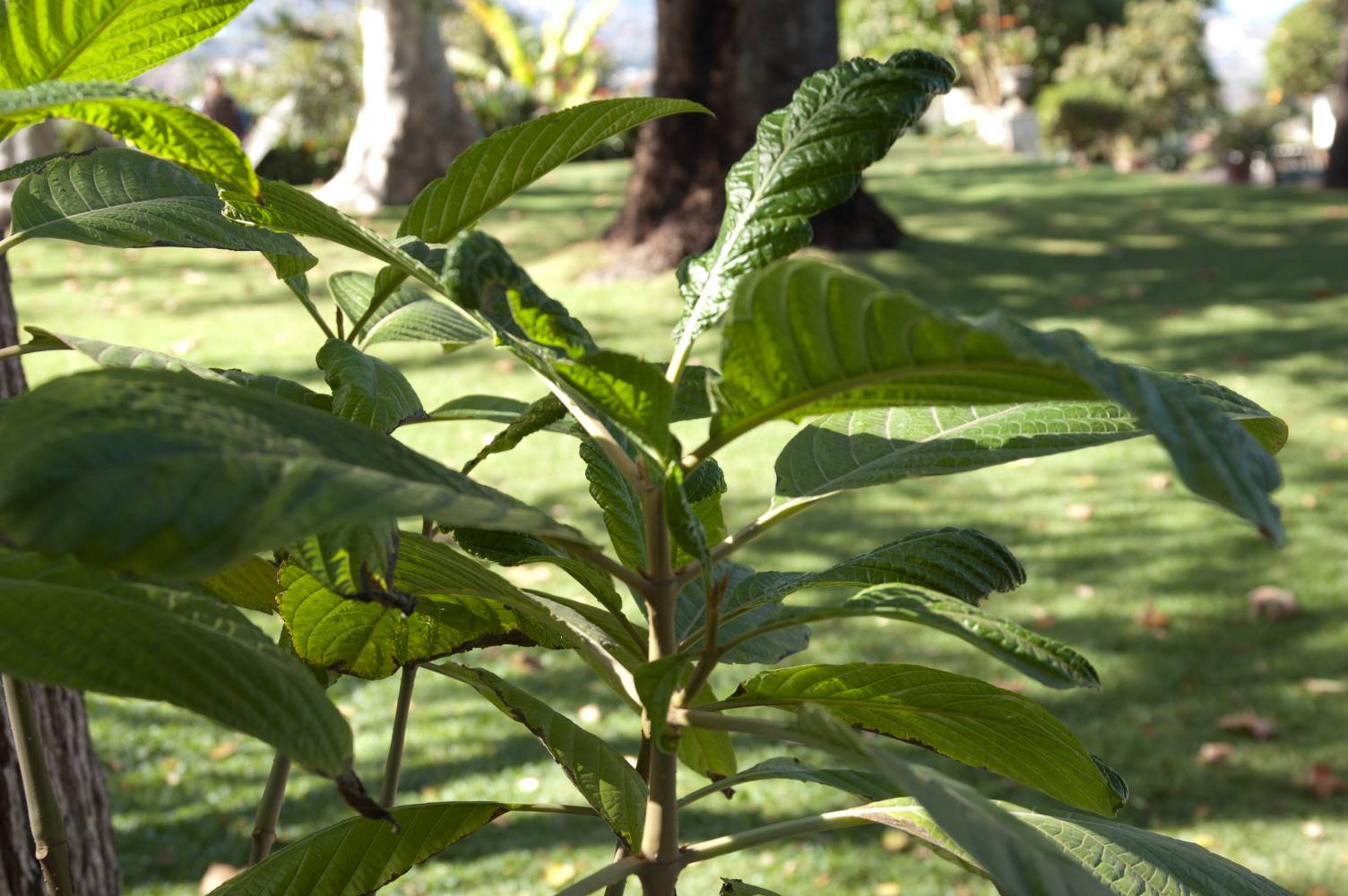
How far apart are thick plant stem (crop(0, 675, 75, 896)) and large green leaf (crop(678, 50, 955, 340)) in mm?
495

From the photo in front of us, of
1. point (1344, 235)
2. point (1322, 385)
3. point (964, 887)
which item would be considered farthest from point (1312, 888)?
point (1344, 235)

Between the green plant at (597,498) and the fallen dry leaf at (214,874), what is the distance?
1.91m

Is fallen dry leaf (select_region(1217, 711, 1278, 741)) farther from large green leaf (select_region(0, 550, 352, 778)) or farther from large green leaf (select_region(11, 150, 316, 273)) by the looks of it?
large green leaf (select_region(0, 550, 352, 778))

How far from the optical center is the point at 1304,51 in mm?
28094

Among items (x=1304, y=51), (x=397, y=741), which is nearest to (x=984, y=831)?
(x=397, y=741)

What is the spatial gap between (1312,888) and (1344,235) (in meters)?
7.53

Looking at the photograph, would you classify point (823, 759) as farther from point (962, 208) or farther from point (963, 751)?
point (962, 208)

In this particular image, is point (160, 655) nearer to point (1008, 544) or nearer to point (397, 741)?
point (397, 741)

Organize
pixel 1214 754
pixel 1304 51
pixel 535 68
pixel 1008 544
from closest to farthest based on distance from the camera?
pixel 1214 754 < pixel 1008 544 < pixel 535 68 < pixel 1304 51

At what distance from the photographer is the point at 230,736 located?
3.36 meters

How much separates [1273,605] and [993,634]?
12.1ft

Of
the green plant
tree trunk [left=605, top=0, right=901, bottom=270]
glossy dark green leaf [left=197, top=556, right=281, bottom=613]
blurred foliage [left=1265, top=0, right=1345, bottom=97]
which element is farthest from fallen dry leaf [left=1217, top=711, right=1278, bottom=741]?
blurred foliage [left=1265, top=0, right=1345, bottom=97]

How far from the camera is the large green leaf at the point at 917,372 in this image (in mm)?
461

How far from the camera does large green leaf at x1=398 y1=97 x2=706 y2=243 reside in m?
0.80
